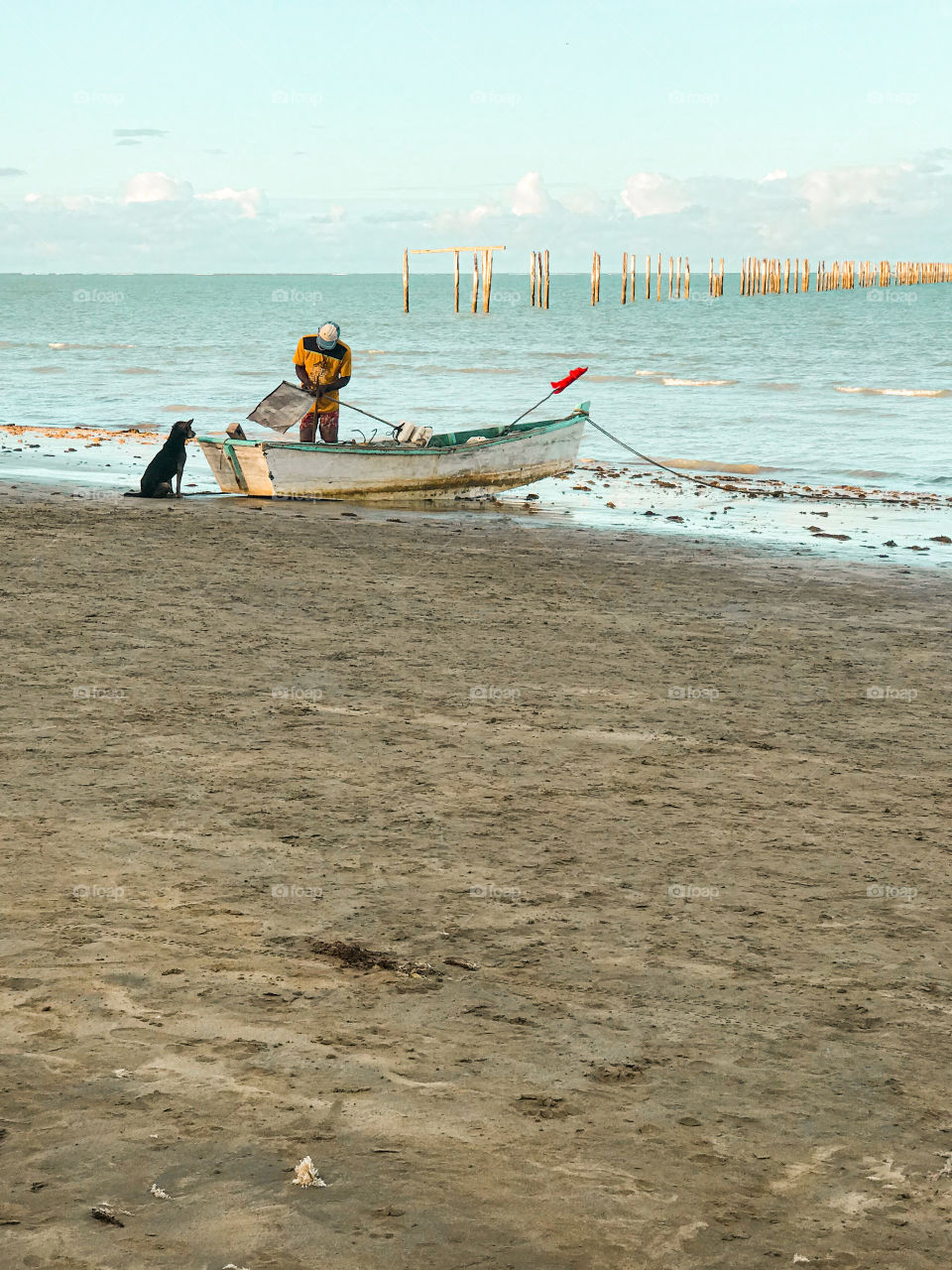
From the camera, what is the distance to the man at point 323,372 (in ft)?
51.0

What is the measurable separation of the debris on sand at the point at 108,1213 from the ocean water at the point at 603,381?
15.3 m

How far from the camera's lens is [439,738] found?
696 cm

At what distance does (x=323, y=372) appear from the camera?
52.2 ft

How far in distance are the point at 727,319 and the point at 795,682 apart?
2978 inches
